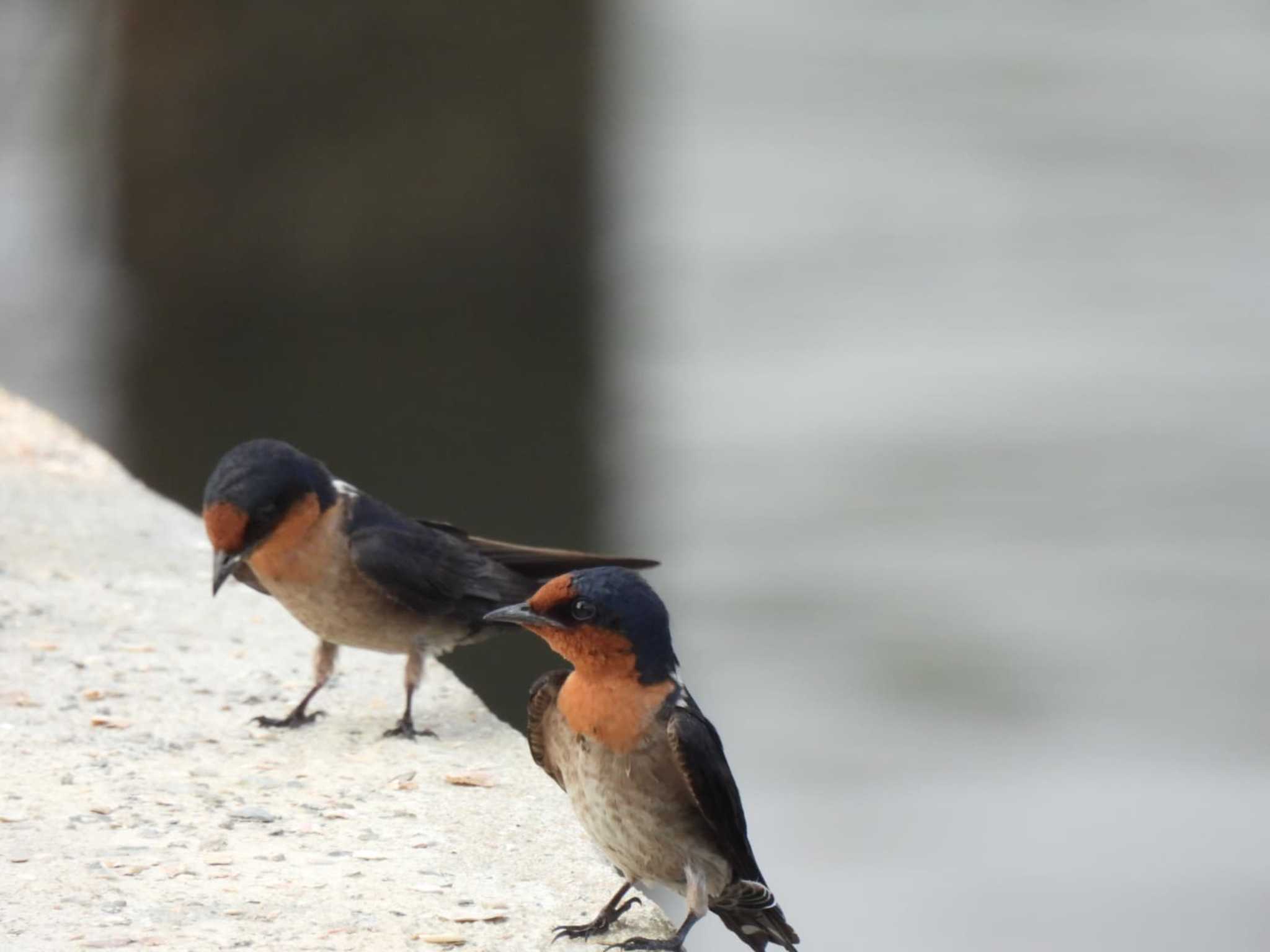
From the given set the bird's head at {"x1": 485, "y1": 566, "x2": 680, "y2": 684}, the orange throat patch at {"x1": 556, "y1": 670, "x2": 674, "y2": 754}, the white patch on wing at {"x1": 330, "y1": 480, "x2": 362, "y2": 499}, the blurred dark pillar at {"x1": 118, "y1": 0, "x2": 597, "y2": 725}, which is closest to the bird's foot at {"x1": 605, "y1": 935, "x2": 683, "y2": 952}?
the orange throat patch at {"x1": 556, "y1": 670, "x2": 674, "y2": 754}

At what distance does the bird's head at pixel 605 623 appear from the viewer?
3.61 metres

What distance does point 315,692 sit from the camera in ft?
15.7

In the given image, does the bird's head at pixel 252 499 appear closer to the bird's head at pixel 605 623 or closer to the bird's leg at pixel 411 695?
the bird's leg at pixel 411 695

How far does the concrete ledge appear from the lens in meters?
3.64

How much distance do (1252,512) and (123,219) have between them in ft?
24.2

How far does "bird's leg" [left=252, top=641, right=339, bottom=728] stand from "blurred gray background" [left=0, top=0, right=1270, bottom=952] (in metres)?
3.12

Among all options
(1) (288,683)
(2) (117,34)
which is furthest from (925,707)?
(1) (288,683)

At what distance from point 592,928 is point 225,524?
4.18ft

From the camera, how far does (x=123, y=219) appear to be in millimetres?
10172

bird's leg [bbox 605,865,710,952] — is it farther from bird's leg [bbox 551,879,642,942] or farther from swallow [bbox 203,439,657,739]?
swallow [bbox 203,439,657,739]

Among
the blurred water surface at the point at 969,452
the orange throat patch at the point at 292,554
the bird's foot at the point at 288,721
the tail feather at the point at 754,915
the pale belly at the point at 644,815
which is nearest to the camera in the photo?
the pale belly at the point at 644,815

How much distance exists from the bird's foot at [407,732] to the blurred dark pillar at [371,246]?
196 inches

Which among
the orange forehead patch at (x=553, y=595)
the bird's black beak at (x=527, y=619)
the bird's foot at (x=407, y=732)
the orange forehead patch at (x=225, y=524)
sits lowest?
the bird's foot at (x=407, y=732)

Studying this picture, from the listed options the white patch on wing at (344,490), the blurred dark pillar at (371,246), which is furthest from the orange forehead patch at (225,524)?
the blurred dark pillar at (371,246)
